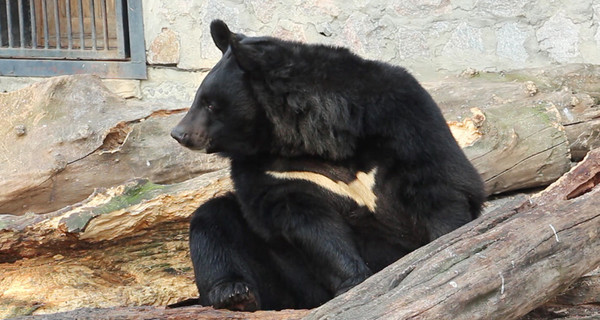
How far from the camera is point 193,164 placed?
495cm

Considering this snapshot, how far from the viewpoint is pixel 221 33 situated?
3.67m

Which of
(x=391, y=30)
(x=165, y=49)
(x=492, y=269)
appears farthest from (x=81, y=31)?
(x=492, y=269)

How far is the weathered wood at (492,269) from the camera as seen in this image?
251 centimetres

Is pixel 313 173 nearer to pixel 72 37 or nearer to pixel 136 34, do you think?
pixel 136 34

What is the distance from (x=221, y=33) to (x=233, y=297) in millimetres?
1097

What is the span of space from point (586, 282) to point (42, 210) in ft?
9.76

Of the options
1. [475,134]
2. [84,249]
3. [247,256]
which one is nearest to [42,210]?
[84,249]

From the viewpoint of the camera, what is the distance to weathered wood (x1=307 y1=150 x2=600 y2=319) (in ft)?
8.25

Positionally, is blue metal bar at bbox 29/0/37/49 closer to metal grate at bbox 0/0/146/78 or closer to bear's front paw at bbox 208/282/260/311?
metal grate at bbox 0/0/146/78

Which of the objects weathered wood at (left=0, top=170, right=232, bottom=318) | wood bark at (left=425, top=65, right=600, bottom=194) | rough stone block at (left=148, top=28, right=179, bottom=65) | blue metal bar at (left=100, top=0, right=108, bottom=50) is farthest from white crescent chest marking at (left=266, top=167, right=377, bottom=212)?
blue metal bar at (left=100, top=0, right=108, bottom=50)

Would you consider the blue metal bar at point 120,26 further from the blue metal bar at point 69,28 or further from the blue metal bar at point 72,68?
the blue metal bar at point 69,28

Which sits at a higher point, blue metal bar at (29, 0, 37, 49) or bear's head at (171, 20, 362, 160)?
blue metal bar at (29, 0, 37, 49)

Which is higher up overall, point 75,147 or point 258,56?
point 258,56

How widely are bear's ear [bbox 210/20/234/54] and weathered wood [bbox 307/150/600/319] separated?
131cm
